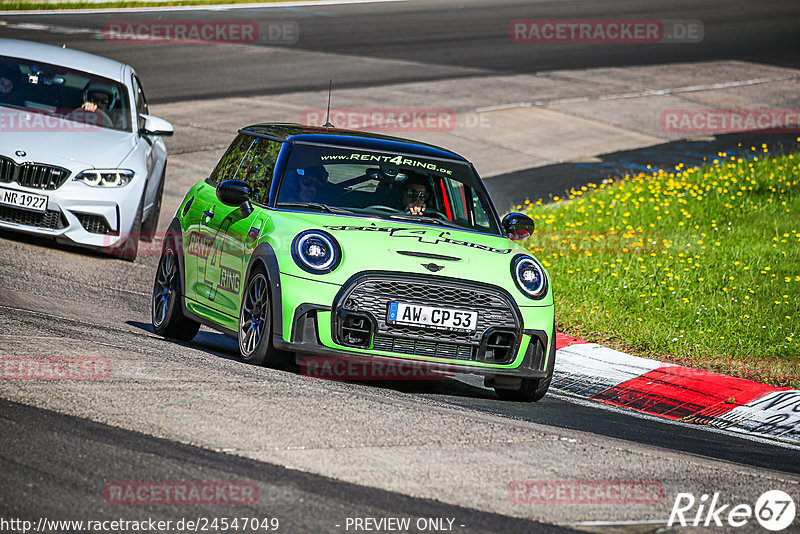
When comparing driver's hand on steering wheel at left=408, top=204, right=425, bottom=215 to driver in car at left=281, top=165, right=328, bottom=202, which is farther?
driver's hand on steering wheel at left=408, top=204, right=425, bottom=215

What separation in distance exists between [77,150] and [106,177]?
0.35 m

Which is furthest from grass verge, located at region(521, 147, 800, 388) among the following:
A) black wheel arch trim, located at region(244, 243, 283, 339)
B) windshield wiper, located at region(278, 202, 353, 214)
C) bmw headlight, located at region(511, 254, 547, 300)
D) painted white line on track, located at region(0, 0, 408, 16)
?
painted white line on track, located at region(0, 0, 408, 16)

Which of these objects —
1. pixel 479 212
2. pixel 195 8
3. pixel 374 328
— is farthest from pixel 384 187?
pixel 195 8

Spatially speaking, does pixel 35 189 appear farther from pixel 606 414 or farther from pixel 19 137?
pixel 606 414

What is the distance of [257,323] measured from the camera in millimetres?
7332

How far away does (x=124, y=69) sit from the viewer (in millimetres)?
12398

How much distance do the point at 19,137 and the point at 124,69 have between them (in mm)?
2037

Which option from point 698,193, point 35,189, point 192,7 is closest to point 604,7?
point 192,7

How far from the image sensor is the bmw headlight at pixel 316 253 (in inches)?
276

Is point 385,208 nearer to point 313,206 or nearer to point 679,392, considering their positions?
point 313,206

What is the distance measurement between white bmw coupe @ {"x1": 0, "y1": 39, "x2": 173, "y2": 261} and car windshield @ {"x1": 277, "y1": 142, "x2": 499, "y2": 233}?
3282 millimetres

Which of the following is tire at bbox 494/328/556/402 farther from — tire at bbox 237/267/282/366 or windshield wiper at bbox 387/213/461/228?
tire at bbox 237/267/282/366

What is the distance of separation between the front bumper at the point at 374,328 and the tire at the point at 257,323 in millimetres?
158

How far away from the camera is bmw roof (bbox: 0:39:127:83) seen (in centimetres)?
1186
